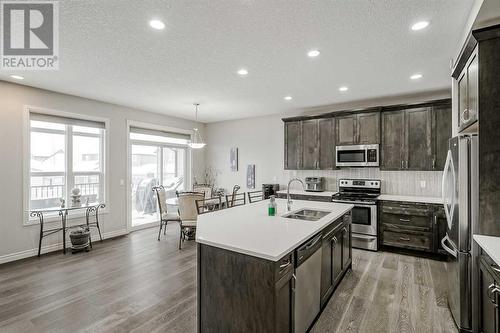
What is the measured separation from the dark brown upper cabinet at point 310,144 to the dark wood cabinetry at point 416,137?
975 mm

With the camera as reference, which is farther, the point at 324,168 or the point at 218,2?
the point at 324,168

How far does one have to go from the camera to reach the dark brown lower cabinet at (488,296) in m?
1.48

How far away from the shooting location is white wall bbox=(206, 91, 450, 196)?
4.60 m

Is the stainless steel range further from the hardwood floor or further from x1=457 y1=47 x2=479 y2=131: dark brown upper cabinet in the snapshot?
x1=457 y1=47 x2=479 y2=131: dark brown upper cabinet

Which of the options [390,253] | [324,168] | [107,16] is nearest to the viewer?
[107,16]

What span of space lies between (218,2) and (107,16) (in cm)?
100

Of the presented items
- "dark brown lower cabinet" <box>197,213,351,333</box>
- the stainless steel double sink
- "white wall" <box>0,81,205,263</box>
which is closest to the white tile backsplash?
the stainless steel double sink

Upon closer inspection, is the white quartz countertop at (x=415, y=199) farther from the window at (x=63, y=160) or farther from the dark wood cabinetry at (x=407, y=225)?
the window at (x=63, y=160)

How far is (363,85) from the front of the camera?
13.3ft

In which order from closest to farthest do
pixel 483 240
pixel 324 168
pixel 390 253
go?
pixel 483 240 < pixel 390 253 < pixel 324 168

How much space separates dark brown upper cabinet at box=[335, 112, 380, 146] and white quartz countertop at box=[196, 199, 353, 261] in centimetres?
224

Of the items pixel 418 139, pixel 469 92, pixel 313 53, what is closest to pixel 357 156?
pixel 418 139

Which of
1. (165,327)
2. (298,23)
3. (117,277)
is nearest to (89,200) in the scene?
(117,277)

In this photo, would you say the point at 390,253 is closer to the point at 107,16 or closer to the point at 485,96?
the point at 485,96
